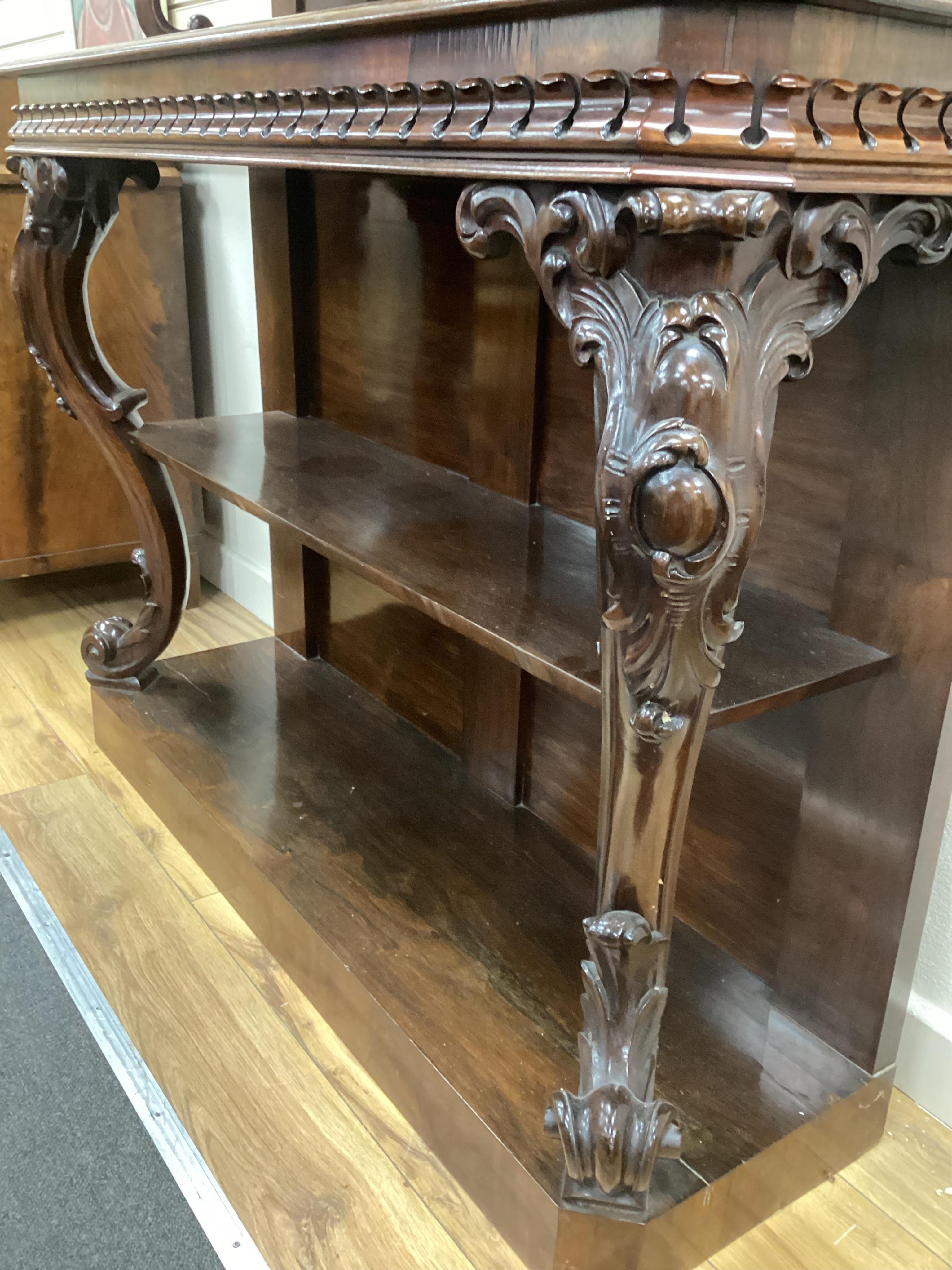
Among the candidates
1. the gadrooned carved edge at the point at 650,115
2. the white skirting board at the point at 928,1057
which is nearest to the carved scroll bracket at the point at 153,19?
the gadrooned carved edge at the point at 650,115

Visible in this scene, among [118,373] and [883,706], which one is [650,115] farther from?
[118,373]

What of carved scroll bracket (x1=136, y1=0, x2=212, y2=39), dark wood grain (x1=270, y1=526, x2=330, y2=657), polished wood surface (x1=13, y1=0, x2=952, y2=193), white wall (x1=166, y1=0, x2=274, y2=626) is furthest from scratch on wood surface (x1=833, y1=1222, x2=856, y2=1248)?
carved scroll bracket (x1=136, y1=0, x2=212, y2=39)

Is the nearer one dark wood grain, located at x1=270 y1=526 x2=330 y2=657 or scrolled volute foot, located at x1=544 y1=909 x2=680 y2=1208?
scrolled volute foot, located at x1=544 y1=909 x2=680 y2=1208

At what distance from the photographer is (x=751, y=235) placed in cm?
56

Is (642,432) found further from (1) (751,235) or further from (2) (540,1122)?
(2) (540,1122)

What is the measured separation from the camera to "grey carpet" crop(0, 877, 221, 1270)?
89 cm

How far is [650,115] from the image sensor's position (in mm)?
551

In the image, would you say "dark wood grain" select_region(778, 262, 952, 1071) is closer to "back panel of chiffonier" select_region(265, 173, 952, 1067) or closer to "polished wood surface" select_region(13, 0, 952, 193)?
"back panel of chiffonier" select_region(265, 173, 952, 1067)

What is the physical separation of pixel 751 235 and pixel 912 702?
17.6 inches

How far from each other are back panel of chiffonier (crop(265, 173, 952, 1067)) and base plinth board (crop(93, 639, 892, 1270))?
61 millimetres

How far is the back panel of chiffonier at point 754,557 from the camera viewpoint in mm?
842

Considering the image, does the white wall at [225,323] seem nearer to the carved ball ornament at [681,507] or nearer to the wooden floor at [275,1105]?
the wooden floor at [275,1105]

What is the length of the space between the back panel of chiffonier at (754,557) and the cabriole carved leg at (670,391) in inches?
7.2

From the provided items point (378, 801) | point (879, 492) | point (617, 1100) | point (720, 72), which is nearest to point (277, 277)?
point (378, 801)
